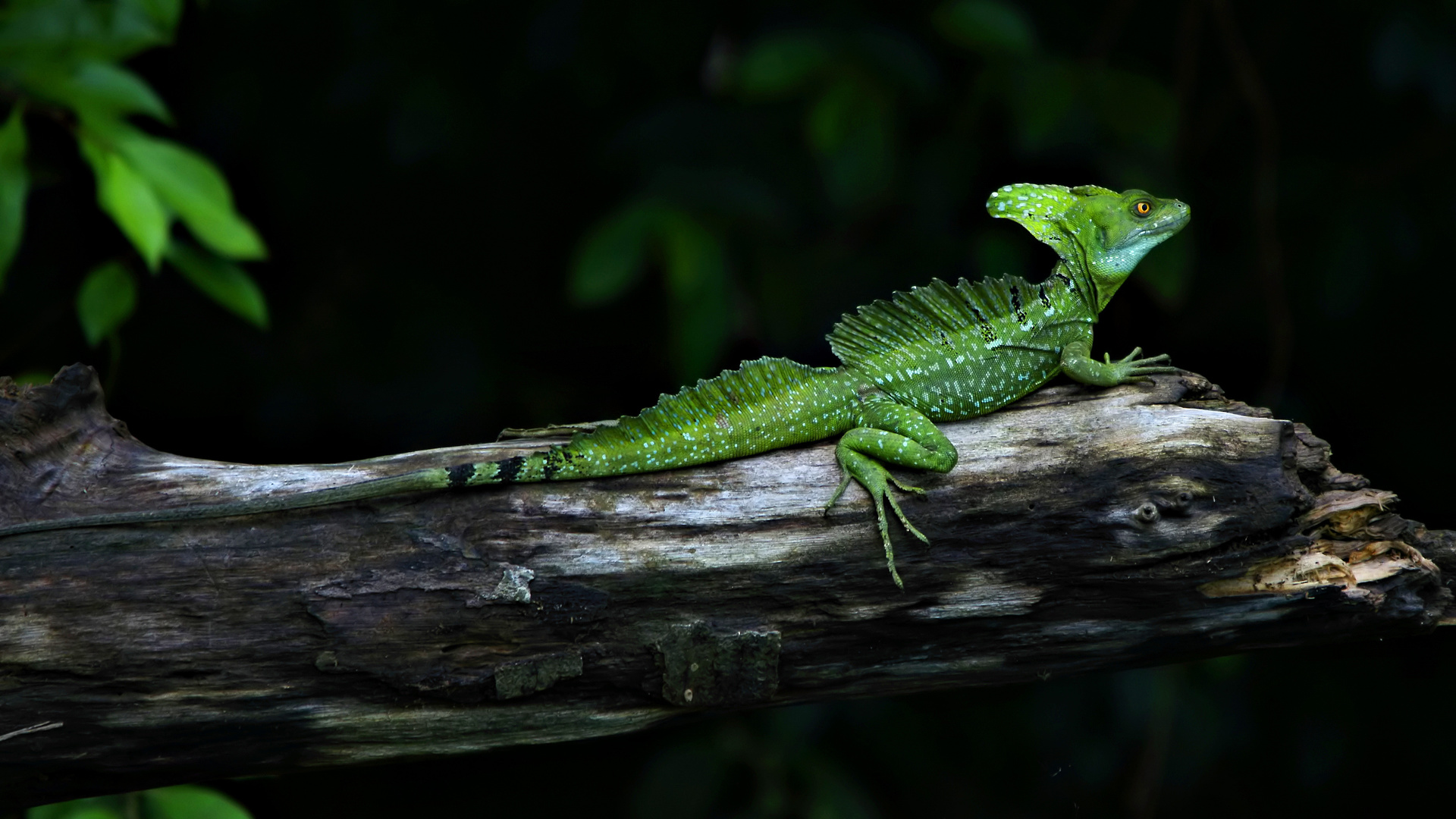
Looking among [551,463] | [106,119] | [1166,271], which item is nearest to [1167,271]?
[1166,271]

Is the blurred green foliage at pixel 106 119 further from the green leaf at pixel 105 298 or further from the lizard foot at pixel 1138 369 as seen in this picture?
the lizard foot at pixel 1138 369

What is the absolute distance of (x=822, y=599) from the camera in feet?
10.4

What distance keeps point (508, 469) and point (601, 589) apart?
420 millimetres

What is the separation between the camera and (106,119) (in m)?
3.84

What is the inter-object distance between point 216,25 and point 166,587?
3660 millimetres

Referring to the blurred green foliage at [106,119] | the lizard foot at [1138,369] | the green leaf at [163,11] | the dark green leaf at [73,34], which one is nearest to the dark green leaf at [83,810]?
the blurred green foliage at [106,119]

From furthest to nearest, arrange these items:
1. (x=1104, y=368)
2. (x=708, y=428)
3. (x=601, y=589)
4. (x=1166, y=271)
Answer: (x=1166, y=271), (x=1104, y=368), (x=708, y=428), (x=601, y=589)

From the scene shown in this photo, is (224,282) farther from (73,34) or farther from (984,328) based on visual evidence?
(984,328)

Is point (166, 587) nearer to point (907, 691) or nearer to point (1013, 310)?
point (907, 691)

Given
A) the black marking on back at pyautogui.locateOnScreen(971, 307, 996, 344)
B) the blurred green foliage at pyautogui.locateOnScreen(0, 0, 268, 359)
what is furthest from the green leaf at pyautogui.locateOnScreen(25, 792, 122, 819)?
the black marking on back at pyautogui.locateOnScreen(971, 307, 996, 344)

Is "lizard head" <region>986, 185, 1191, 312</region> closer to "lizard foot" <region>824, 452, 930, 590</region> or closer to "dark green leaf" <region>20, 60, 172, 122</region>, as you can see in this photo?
"lizard foot" <region>824, 452, 930, 590</region>

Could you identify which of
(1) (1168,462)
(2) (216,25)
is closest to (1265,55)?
(1) (1168,462)

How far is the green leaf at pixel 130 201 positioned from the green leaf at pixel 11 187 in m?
0.19

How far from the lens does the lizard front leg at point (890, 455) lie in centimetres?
324
